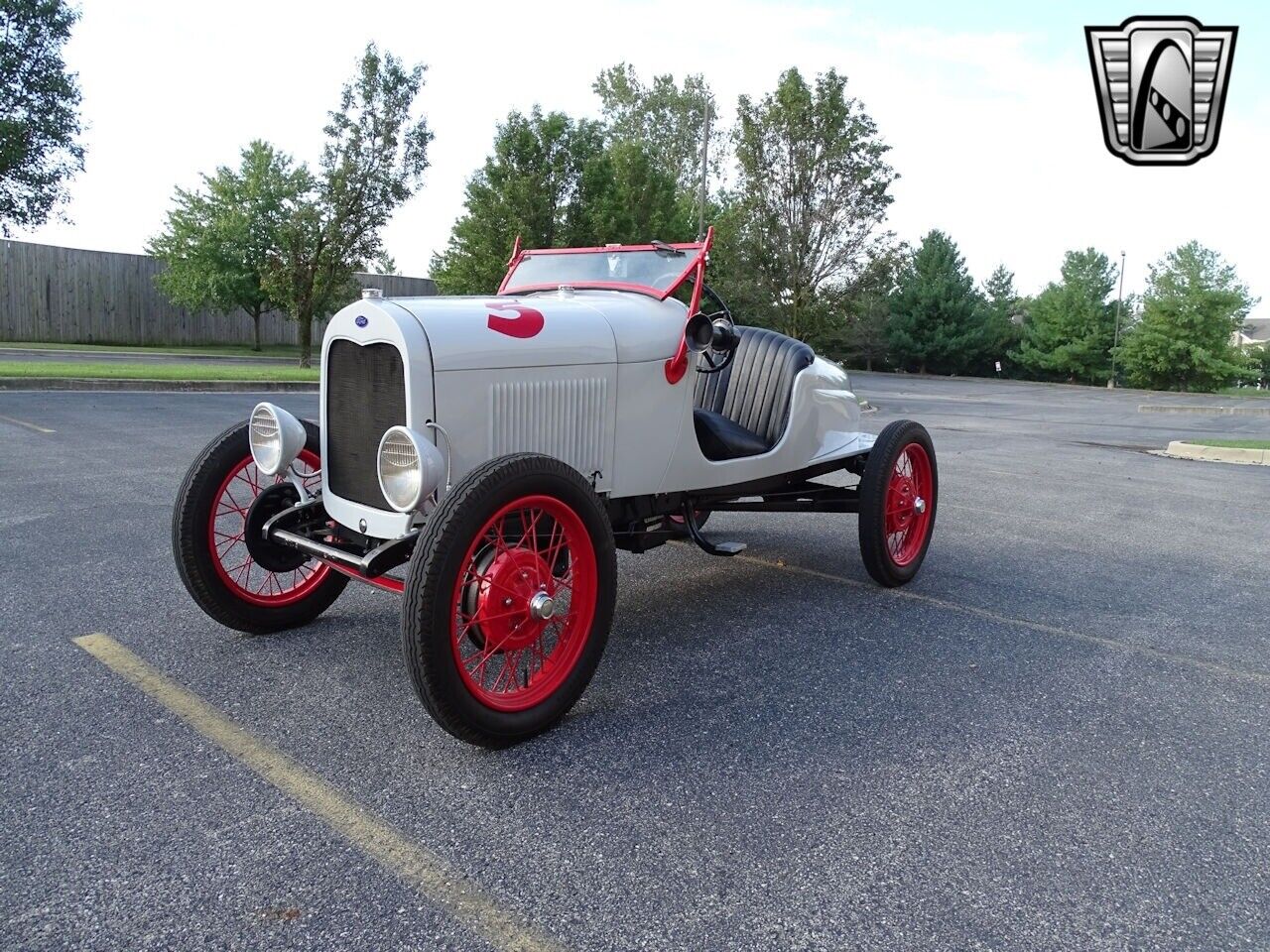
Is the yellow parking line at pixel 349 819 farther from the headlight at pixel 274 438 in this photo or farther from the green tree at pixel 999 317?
the green tree at pixel 999 317

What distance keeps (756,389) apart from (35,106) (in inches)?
559

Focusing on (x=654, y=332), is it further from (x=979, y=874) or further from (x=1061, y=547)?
(x=1061, y=547)

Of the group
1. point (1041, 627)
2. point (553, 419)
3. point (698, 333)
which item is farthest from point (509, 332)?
point (1041, 627)

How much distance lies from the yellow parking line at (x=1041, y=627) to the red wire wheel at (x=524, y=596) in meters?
2.31

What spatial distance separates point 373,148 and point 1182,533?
1890 centimetres

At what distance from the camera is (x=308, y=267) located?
20422 millimetres

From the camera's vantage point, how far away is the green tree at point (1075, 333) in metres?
46.2

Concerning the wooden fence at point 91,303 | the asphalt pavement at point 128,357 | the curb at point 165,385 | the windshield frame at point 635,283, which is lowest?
the curb at point 165,385

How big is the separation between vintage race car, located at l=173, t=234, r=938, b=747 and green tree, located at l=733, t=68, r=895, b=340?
71.6 ft

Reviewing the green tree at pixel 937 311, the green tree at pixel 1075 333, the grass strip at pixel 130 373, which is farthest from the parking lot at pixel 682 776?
the green tree at pixel 1075 333

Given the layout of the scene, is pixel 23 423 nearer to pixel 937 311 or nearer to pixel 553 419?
pixel 553 419

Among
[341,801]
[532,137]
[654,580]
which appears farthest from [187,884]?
[532,137]

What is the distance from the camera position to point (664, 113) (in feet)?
163

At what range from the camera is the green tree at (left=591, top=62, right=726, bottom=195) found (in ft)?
162
